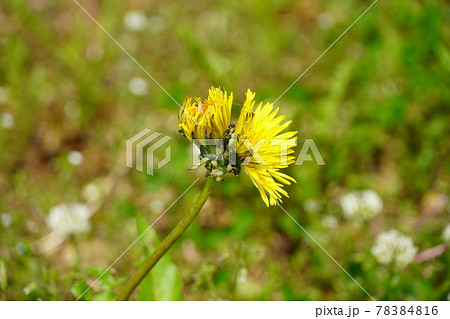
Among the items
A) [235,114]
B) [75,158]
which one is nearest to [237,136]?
[235,114]

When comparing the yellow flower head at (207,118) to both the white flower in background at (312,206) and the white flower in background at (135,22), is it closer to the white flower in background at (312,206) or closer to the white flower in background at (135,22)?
the white flower in background at (312,206)

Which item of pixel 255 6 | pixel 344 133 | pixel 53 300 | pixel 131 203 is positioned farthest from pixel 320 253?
pixel 255 6

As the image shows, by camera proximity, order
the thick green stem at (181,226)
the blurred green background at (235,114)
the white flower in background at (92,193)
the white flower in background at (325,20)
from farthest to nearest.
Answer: the white flower in background at (325,20), the white flower in background at (92,193), the blurred green background at (235,114), the thick green stem at (181,226)

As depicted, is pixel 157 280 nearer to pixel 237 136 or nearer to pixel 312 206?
pixel 237 136

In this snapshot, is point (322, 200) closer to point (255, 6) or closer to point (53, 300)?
point (53, 300)

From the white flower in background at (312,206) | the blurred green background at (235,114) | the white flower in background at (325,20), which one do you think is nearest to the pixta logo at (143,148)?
the blurred green background at (235,114)

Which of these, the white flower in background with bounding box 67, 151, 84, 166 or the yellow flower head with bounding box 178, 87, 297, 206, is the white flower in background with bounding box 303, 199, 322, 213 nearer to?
the yellow flower head with bounding box 178, 87, 297, 206

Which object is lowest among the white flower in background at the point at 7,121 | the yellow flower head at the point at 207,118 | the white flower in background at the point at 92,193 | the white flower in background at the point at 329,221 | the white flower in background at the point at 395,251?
the white flower in background at the point at 395,251
